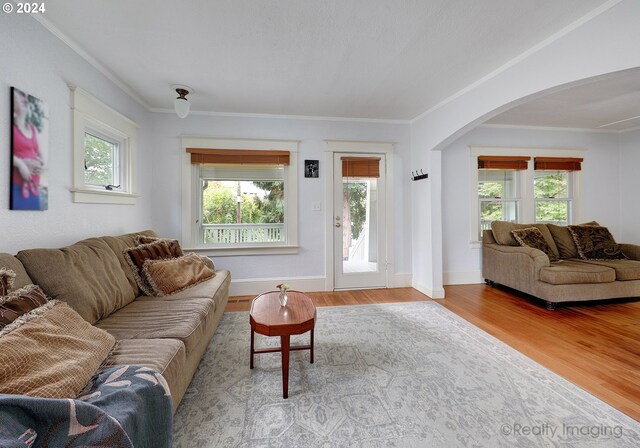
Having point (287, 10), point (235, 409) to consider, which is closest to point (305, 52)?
point (287, 10)

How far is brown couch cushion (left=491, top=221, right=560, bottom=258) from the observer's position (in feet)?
12.2

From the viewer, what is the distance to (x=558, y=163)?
4199 millimetres

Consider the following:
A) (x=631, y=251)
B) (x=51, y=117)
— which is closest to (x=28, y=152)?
(x=51, y=117)

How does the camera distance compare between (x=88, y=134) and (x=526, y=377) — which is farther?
(x=88, y=134)

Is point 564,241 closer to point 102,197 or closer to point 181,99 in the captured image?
point 181,99

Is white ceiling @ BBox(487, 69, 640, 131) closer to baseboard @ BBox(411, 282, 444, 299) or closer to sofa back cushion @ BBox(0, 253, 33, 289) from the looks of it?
baseboard @ BBox(411, 282, 444, 299)

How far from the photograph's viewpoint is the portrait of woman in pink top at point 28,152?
1.58m

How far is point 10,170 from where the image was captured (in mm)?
1572

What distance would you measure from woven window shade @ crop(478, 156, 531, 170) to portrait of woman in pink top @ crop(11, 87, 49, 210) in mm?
4979

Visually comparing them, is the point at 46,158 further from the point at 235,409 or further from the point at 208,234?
the point at 235,409

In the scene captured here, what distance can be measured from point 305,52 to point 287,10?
1.53 ft

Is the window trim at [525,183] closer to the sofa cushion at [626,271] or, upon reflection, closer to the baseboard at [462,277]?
the baseboard at [462,277]

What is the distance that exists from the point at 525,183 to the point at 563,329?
8.33ft

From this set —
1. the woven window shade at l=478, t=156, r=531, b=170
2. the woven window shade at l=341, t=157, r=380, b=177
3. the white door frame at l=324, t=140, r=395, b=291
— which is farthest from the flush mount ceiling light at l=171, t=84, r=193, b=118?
the woven window shade at l=478, t=156, r=531, b=170
